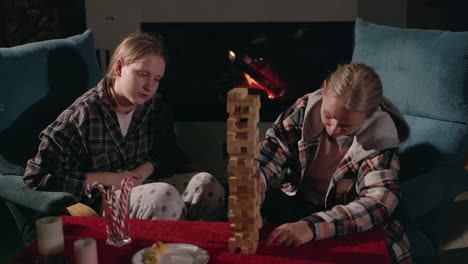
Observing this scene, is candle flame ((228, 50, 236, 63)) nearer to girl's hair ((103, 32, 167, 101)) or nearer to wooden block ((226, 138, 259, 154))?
girl's hair ((103, 32, 167, 101))

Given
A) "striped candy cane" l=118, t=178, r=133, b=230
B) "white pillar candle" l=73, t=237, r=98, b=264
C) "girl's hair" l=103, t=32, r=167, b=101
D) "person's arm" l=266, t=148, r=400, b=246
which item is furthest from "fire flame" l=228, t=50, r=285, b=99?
"white pillar candle" l=73, t=237, r=98, b=264

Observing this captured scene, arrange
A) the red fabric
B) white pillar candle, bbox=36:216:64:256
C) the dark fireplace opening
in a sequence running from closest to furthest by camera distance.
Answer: white pillar candle, bbox=36:216:64:256 → the red fabric → the dark fireplace opening

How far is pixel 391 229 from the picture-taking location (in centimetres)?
175

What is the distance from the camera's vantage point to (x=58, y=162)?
188cm

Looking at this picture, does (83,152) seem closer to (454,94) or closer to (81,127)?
(81,127)

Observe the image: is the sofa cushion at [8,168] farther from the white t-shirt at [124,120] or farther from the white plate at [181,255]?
the white plate at [181,255]

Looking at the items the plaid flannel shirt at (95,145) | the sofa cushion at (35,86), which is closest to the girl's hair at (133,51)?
the plaid flannel shirt at (95,145)

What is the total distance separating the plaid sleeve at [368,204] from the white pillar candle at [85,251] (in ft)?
1.91

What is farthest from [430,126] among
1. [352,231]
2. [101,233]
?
[101,233]

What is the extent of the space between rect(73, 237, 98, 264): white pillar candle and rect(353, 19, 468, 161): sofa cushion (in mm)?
1226

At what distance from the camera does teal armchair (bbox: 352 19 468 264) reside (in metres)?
1.84

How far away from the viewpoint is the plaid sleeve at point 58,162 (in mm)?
1861

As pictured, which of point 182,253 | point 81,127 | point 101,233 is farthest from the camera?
point 81,127

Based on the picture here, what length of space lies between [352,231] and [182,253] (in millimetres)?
470
